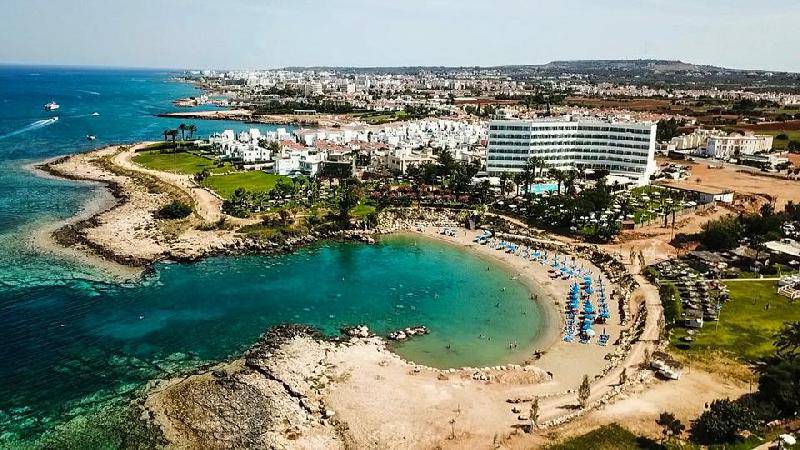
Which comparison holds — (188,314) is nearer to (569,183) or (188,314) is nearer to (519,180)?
(519,180)

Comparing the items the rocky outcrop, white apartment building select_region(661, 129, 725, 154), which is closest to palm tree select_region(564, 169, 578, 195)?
the rocky outcrop

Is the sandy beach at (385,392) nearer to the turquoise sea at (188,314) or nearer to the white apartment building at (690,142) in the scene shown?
the turquoise sea at (188,314)

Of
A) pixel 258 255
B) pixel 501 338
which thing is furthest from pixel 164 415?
pixel 258 255

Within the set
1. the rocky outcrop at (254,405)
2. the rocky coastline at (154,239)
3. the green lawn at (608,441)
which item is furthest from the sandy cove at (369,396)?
the rocky coastline at (154,239)

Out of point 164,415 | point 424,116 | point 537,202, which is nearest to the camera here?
point 164,415

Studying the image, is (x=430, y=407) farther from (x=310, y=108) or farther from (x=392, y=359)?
(x=310, y=108)
